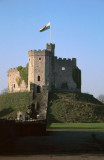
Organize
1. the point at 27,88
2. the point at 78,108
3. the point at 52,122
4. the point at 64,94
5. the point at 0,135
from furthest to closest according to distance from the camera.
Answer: the point at 27,88, the point at 64,94, the point at 78,108, the point at 52,122, the point at 0,135

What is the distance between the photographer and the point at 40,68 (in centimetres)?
5400

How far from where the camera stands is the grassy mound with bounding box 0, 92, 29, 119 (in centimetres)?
4689

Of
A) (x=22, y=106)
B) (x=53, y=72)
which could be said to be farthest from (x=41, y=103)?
(x=53, y=72)

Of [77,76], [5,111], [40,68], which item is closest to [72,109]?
[5,111]

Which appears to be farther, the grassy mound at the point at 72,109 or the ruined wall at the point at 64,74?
the ruined wall at the point at 64,74

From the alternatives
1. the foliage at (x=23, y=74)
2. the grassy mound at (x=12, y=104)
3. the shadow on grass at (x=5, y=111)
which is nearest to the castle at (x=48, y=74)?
the foliage at (x=23, y=74)

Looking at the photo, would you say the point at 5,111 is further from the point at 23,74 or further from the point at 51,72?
the point at 51,72

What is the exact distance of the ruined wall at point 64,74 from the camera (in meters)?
57.3

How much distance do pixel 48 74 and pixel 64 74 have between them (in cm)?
460

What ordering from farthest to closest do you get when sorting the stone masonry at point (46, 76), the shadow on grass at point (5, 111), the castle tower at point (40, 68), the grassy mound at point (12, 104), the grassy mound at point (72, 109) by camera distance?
the castle tower at point (40, 68)
the stone masonry at point (46, 76)
the shadow on grass at point (5, 111)
the grassy mound at point (12, 104)
the grassy mound at point (72, 109)

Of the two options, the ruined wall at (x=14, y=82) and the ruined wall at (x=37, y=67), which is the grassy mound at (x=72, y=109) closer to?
the ruined wall at (x=37, y=67)

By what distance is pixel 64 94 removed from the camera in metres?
52.7

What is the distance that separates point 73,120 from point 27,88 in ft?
50.5

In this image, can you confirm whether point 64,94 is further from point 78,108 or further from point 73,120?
point 73,120
